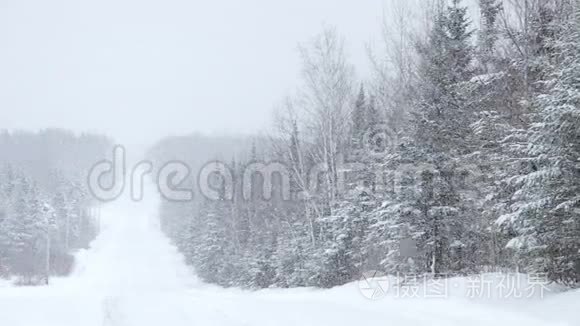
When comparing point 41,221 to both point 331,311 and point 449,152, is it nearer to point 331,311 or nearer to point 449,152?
point 449,152

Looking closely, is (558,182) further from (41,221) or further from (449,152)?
(41,221)

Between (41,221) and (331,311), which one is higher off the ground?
(331,311)

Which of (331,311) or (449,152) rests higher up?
(449,152)

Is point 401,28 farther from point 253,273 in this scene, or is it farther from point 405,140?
point 253,273

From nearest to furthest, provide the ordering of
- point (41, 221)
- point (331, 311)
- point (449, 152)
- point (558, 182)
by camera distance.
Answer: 1. point (558, 182)
2. point (331, 311)
3. point (449, 152)
4. point (41, 221)

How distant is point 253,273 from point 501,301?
70.8 ft

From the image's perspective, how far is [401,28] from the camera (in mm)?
19938

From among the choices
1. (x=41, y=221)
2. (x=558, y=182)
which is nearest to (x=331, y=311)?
(x=558, y=182)

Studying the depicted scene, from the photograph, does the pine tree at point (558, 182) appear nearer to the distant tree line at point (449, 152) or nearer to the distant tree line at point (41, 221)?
the distant tree line at point (449, 152)

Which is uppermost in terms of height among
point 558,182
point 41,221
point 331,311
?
point 558,182

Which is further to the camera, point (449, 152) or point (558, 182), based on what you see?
point (449, 152)

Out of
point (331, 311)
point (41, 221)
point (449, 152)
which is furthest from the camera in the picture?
point (41, 221)

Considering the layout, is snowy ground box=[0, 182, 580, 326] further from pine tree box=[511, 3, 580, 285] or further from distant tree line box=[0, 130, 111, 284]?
distant tree line box=[0, 130, 111, 284]

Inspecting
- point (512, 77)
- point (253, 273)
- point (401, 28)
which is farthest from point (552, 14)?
point (253, 273)
